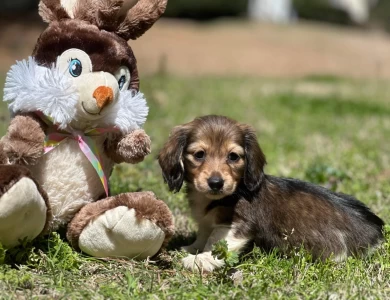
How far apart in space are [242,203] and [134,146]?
72 cm

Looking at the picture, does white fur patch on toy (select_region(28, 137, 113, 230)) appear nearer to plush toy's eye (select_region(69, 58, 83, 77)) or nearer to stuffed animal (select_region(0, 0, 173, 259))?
stuffed animal (select_region(0, 0, 173, 259))

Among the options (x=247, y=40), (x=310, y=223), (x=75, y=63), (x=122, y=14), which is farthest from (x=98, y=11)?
(x=247, y=40)

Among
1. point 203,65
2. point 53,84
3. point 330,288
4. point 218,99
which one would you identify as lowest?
point 203,65

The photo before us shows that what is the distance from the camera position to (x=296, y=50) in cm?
2397

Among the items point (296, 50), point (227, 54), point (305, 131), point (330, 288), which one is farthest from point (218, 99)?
point (296, 50)

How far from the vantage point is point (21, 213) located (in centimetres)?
315

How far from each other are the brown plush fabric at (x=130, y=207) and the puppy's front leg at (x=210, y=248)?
0.20 meters

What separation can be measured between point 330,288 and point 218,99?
937 centimetres

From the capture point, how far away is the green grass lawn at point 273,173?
3.14 meters

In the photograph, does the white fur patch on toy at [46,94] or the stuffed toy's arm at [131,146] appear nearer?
the white fur patch on toy at [46,94]

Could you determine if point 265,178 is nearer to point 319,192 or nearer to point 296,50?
point 319,192

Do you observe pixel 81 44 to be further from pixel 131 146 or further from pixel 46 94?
pixel 131 146

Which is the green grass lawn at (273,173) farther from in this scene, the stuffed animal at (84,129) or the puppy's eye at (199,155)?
the puppy's eye at (199,155)

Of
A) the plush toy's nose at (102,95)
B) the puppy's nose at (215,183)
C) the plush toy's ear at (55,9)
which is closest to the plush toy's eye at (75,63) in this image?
the plush toy's nose at (102,95)
